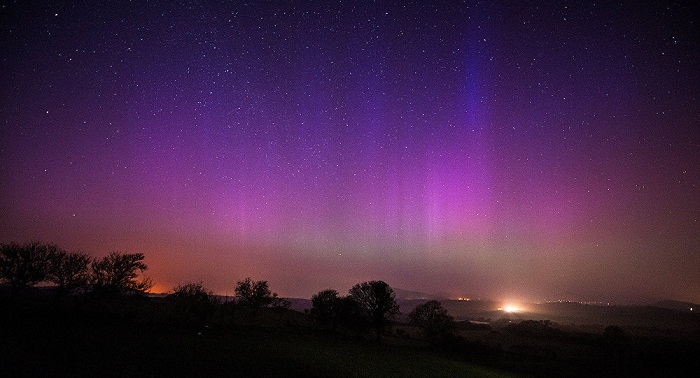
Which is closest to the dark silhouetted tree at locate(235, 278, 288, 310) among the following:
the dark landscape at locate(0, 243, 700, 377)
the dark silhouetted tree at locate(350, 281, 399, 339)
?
the dark landscape at locate(0, 243, 700, 377)

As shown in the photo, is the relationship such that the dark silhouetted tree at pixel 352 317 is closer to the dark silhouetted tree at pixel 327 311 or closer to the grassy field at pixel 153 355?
the dark silhouetted tree at pixel 327 311

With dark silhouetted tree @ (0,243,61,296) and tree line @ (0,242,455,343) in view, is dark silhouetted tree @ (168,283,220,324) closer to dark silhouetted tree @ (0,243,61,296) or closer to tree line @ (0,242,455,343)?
tree line @ (0,242,455,343)

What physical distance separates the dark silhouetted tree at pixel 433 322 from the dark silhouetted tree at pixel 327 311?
59.0ft

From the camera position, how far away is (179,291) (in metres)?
59.2

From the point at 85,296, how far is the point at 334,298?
41459 millimetres

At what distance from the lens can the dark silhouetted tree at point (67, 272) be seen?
48.1 metres

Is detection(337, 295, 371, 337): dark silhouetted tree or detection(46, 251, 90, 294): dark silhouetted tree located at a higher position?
detection(46, 251, 90, 294): dark silhouetted tree

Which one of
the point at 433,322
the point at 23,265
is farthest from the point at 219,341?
the point at 433,322

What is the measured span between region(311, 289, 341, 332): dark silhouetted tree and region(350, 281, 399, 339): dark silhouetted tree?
379 cm

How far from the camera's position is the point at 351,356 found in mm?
35031

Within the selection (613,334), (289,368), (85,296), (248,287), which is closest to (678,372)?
(613,334)

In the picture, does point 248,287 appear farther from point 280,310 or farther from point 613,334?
point 613,334

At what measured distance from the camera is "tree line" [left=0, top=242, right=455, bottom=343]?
150ft

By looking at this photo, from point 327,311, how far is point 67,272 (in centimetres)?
4290
